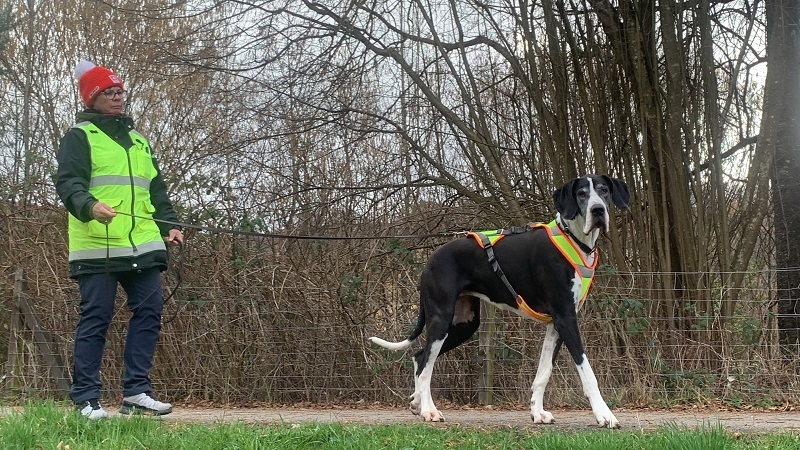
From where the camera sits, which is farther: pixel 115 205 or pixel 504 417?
pixel 504 417

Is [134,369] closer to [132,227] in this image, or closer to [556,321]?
[132,227]

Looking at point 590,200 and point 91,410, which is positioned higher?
point 590,200

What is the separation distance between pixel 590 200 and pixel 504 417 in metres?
1.83

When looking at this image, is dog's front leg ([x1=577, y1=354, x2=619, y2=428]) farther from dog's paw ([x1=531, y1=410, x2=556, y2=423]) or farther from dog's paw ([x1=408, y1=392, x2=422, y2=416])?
dog's paw ([x1=408, y1=392, x2=422, y2=416])

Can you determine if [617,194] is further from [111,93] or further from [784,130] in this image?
[784,130]

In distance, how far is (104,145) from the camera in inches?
185

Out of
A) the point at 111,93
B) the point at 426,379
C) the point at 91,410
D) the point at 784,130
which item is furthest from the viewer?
the point at 784,130

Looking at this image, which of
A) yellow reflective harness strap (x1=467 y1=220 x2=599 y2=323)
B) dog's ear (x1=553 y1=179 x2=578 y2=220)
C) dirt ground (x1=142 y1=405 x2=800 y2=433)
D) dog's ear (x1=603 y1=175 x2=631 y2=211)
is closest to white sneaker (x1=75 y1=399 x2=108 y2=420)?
dirt ground (x1=142 y1=405 x2=800 y2=433)

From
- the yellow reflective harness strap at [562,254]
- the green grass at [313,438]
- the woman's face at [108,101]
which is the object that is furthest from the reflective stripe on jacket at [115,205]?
the yellow reflective harness strap at [562,254]

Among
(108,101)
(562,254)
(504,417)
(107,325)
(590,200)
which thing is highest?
(108,101)

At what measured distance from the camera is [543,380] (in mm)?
4973

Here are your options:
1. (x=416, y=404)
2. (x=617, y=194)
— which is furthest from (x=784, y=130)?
(x=416, y=404)

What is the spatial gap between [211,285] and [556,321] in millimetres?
3799

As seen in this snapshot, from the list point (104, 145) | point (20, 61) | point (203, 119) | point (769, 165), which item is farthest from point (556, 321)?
point (20, 61)
